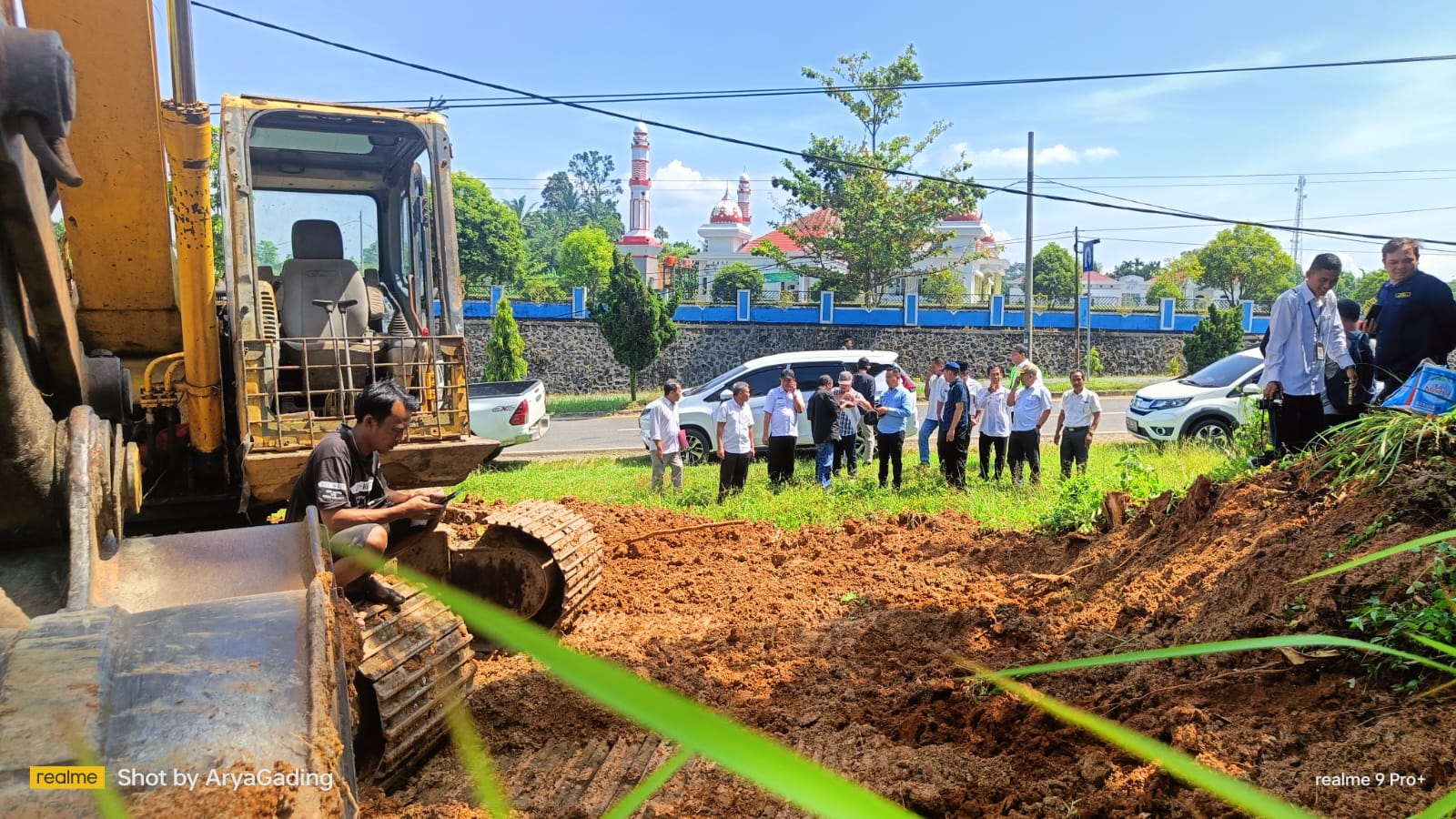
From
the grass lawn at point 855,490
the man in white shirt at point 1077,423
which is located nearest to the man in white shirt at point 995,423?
the grass lawn at point 855,490

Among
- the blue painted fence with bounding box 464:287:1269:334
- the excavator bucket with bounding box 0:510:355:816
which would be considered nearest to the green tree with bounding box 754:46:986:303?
the blue painted fence with bounding box 464:287:1269:334

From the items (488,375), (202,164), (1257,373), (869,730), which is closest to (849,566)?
(869,730)

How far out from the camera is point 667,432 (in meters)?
10.7

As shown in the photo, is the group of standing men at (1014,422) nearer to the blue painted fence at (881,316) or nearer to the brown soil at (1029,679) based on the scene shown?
the brown soil at (1029,679)

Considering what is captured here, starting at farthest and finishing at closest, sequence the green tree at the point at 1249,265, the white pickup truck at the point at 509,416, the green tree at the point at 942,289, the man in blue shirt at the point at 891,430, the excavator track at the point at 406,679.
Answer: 1. the green tree at the point at 1249,265
2. the green tree at the point at 942,289
3. the white pickup truck at the point at 509,416
4. the man in blue shirt at the point at 891,430
5. the excavator track at the point at 406,679

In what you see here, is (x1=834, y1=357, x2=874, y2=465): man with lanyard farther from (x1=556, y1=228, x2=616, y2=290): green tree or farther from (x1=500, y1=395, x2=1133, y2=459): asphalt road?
(x1=556, y1=228, x2=616, y2=290): green tree

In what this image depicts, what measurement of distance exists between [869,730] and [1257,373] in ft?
39.2

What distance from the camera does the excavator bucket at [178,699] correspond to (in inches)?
67.1

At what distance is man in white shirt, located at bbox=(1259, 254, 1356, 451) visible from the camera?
6.01 meters

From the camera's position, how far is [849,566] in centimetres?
696

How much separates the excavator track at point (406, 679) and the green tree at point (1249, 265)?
56.0 m

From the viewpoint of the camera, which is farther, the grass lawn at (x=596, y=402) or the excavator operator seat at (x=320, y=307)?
the grass lawn at (x=596, y=402)

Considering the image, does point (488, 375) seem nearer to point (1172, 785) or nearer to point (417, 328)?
point (417, 328)

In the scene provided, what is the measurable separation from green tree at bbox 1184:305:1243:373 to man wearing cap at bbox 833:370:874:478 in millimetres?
18027
